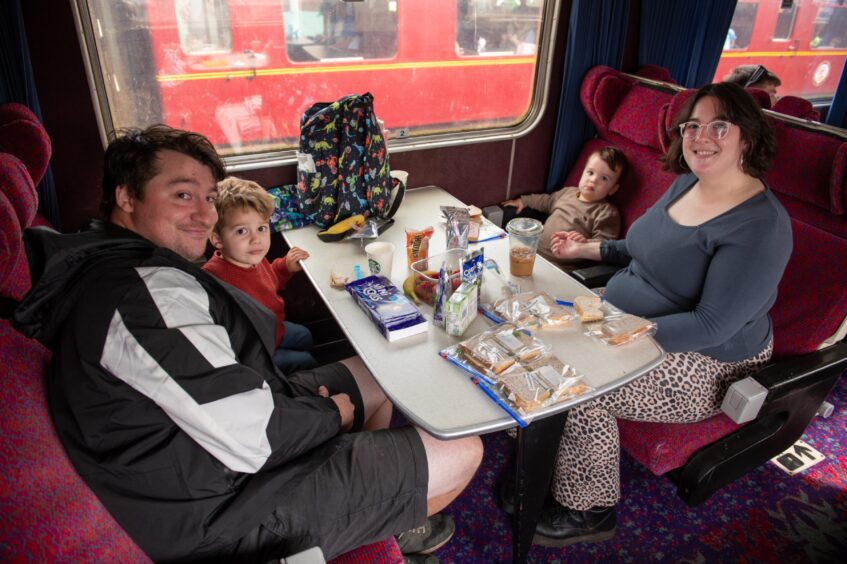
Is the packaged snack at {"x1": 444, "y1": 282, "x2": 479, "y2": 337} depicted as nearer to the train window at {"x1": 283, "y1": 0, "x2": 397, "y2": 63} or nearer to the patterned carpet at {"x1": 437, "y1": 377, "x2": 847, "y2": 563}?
the patterned carpet at {"x1": 437, "y1": 377, "x2": 847, "y2": 563}

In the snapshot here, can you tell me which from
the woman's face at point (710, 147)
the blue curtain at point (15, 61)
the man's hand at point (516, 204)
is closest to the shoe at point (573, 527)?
the woman's face at point (710, 147)

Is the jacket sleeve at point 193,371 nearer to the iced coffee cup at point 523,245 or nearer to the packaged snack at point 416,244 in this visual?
the packaged snack at point 416,244

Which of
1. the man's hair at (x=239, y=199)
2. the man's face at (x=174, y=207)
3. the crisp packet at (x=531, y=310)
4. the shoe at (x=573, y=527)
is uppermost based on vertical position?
the man's face at (x=174, y=207)

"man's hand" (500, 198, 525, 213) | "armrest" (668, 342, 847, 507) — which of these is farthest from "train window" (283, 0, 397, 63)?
"armrest" (668, 342, 847, 507)

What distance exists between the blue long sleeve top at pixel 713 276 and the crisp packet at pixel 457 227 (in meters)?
0.71

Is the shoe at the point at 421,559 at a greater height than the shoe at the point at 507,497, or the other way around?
the shoe at the point at 507,497

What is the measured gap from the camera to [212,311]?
1305 mm

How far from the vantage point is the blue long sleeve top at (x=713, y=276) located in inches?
64.9

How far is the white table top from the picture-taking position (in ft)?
4.37

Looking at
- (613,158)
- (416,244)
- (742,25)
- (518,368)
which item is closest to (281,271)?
(416,244)

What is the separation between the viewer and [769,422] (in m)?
2.02

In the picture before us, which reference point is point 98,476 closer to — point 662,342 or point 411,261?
point 411,261

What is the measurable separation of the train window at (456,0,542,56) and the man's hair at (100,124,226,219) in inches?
84.1

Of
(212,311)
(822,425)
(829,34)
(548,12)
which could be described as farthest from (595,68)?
(829,34)
